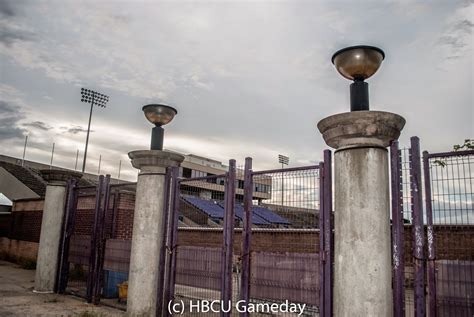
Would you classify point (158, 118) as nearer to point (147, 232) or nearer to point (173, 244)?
point (147, 232)

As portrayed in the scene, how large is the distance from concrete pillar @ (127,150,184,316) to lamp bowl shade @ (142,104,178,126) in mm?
613

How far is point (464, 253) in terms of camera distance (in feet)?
14.6

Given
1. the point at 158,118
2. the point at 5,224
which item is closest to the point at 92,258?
the point at 158,118

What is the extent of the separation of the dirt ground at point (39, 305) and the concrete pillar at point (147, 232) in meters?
0.94

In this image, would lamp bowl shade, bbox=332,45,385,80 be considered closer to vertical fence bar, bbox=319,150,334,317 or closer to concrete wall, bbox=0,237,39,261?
vertical fence bar, bbox=319,150,334,317

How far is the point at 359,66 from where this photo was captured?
4.41 m

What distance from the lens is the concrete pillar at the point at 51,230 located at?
9.80 metres

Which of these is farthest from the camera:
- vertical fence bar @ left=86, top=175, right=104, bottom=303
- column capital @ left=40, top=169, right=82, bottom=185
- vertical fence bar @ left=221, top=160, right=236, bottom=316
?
column capital @ left=40, top=169, right=82, bottom=185

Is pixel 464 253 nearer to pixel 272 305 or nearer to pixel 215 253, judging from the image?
pixel 272 305

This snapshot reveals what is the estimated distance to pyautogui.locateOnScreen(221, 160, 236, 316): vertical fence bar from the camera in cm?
597

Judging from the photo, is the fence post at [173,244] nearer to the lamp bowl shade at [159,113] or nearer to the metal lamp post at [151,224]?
the metal lamp post at [151,224]

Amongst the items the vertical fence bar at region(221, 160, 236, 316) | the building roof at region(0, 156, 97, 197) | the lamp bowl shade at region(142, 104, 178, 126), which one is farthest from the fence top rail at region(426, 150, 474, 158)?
the building roof at region(0, 156, 97, 197)

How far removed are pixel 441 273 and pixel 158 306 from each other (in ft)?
15.9

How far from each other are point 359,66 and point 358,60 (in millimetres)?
73
